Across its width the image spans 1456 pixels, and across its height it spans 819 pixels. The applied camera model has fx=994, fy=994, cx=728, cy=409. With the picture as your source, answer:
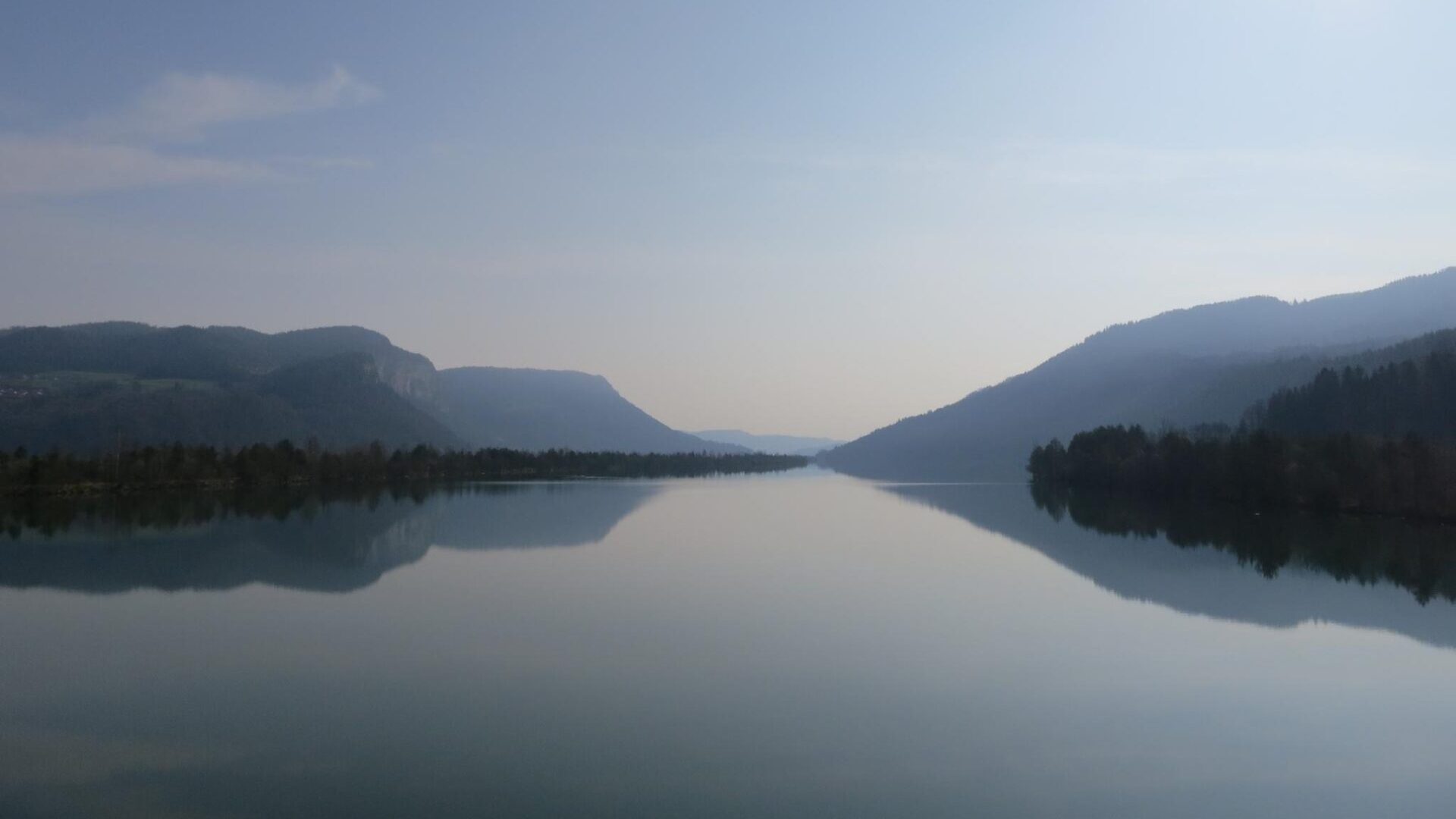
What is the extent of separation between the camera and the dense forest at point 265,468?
5709 cm

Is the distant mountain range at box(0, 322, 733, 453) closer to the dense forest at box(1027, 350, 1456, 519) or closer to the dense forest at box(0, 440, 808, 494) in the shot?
the dense forest at box(0, 440, 808, 494)

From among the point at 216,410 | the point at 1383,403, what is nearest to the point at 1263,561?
the point at 1383,403

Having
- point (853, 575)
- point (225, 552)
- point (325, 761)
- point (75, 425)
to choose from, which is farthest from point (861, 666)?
point (75, 425)

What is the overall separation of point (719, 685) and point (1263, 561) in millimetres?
21048

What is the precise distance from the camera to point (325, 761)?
8.77 metres

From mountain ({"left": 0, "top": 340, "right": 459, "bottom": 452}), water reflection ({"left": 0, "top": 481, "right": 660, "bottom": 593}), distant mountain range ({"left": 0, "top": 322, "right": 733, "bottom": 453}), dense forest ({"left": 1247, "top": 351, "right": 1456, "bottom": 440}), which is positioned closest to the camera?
water reflection ({"left": 0, "top": 481, "right": 660, "bottom": 593})

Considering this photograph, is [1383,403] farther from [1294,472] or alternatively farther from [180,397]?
[180,397]

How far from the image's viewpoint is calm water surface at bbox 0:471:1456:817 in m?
8.24

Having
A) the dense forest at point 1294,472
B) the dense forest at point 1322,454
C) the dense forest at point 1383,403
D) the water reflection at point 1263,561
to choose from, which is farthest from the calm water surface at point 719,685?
the dense forest at point 1383,403

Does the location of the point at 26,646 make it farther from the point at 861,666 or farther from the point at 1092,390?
the point at 1092,390

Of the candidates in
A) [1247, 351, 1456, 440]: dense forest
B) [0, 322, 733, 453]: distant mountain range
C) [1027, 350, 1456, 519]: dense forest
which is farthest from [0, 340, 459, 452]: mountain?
[1247, 351, 1456, 440]: dense forest

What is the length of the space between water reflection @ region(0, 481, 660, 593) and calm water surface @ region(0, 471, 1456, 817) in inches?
11.3

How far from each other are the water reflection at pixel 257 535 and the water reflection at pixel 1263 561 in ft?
52.6

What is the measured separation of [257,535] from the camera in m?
31.8
